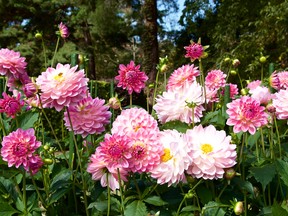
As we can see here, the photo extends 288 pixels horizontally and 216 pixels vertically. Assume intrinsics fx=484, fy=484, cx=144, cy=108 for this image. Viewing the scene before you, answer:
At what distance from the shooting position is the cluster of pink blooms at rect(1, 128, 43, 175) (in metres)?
0.96

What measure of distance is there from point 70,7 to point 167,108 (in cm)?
1437

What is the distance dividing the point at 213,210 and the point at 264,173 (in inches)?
5.9

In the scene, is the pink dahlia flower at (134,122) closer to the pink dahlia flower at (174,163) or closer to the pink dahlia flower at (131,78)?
the pink dahlia flower at (174,163)

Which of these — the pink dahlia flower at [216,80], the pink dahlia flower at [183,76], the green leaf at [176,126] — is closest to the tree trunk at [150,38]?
the pink dahlia flower at [216,80]

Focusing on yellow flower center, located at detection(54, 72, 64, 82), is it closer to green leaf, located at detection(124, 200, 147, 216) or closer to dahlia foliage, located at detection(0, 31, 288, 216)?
dahlia foliage, located at detection(0, 31, 288, 216)

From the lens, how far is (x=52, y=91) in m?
1.03

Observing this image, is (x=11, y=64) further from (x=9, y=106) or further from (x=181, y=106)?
(x=181, y=106)

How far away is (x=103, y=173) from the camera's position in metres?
1.01

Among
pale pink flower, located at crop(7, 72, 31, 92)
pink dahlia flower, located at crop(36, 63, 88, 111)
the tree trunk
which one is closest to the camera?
pink dahlia flower, located at crop(36, 63, 88, 111)

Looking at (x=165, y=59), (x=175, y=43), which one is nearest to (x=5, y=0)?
(x=175, y=43)

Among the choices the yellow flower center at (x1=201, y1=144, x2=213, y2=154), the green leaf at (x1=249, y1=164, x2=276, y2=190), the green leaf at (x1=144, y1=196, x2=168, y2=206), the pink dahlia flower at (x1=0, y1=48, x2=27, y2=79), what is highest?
the pink dahlia flower at (x1=0, y1=48, x2=27, y2=79)

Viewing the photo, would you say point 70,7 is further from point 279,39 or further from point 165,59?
point 165,59

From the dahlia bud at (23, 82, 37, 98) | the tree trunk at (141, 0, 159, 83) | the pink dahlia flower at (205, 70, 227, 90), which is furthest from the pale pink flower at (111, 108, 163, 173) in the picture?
the tree trunk at (141, 0, 159, 83)

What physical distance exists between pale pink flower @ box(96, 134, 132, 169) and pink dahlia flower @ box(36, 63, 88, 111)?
0.14 meters
